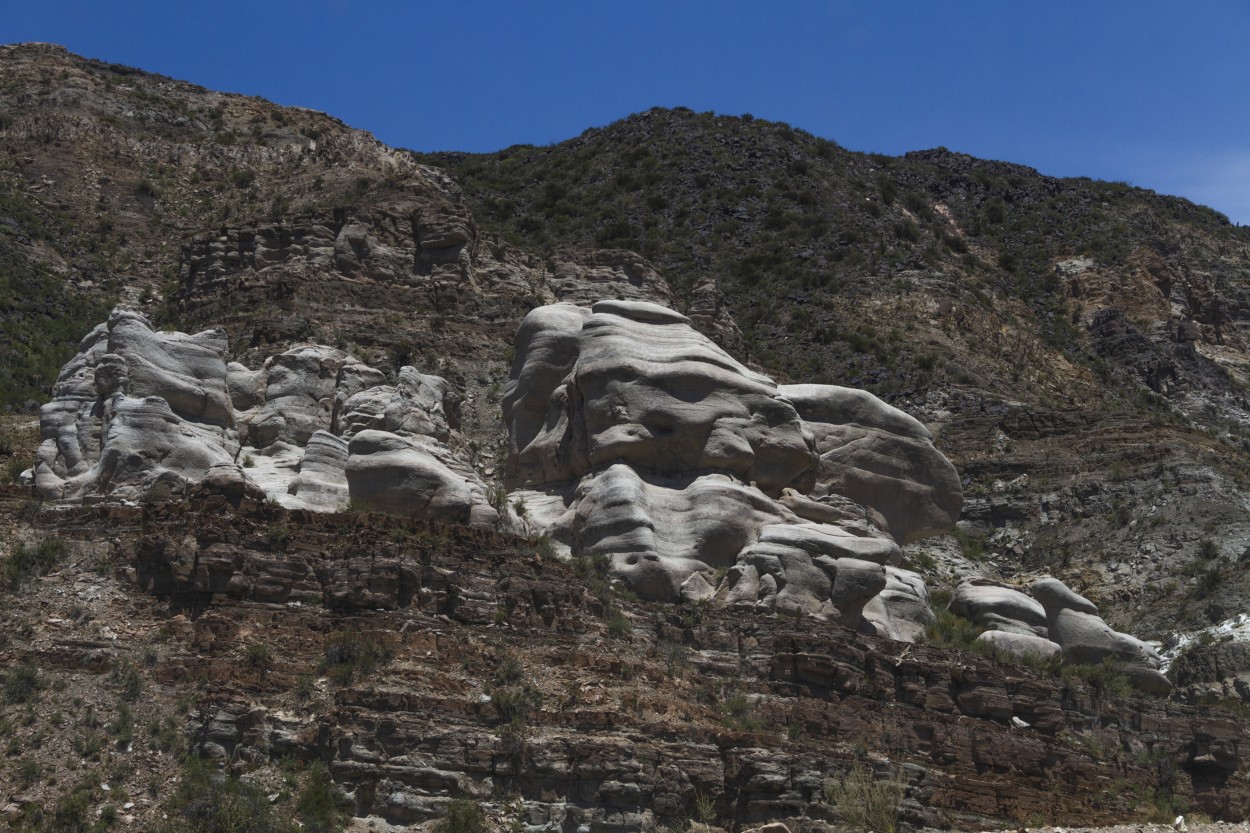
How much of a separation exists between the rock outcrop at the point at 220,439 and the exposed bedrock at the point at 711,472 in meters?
2.34

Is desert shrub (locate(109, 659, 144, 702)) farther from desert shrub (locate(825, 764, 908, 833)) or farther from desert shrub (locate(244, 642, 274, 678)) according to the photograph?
desert shrub (locate(825, 764, 908, 833))

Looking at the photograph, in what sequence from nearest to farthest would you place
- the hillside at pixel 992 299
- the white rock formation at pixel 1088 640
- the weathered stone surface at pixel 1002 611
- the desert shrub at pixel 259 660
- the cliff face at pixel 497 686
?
the cliff face at pixel 497 686, the desert shrub at pixel 259 660, the white rock formation at pixel 1088 640, the weathered stone surface at pixel 1002 611, the hillside at pixel 992 299

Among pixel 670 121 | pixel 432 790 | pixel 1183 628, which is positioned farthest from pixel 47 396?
pixel 670 121

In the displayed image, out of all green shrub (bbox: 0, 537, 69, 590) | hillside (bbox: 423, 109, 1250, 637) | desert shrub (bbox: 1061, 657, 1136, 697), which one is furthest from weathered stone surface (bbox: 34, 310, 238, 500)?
hillside (bbox: 423, 109, 1250, 637)

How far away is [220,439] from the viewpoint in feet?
116

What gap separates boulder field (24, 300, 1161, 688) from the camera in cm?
3359

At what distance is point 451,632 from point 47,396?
23099mm

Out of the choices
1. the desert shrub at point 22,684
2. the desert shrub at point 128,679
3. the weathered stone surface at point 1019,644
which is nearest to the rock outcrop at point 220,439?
the desert shrub at point 128,679

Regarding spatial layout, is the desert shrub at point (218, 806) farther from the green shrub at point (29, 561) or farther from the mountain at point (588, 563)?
the green shrub at point (29, 561)

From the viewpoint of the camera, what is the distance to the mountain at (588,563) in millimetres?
27141

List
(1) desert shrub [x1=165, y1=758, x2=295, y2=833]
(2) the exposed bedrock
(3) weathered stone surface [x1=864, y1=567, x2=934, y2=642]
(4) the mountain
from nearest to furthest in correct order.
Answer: (1) desert shrub [x1=165, y1=758, x2=295, y2=833]
(4) the mountain
(2) the exposed bedrock
(3) weathered stone surface [x1=864, y1=567, x2=934, y2=642]

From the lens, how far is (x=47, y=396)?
48562 millimetres

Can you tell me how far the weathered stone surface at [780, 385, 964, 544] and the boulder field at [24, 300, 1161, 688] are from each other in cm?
5

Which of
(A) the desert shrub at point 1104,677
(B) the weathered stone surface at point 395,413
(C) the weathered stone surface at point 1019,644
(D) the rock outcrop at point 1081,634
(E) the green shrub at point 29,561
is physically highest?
(B) the weathered stone surface at point 395,413
